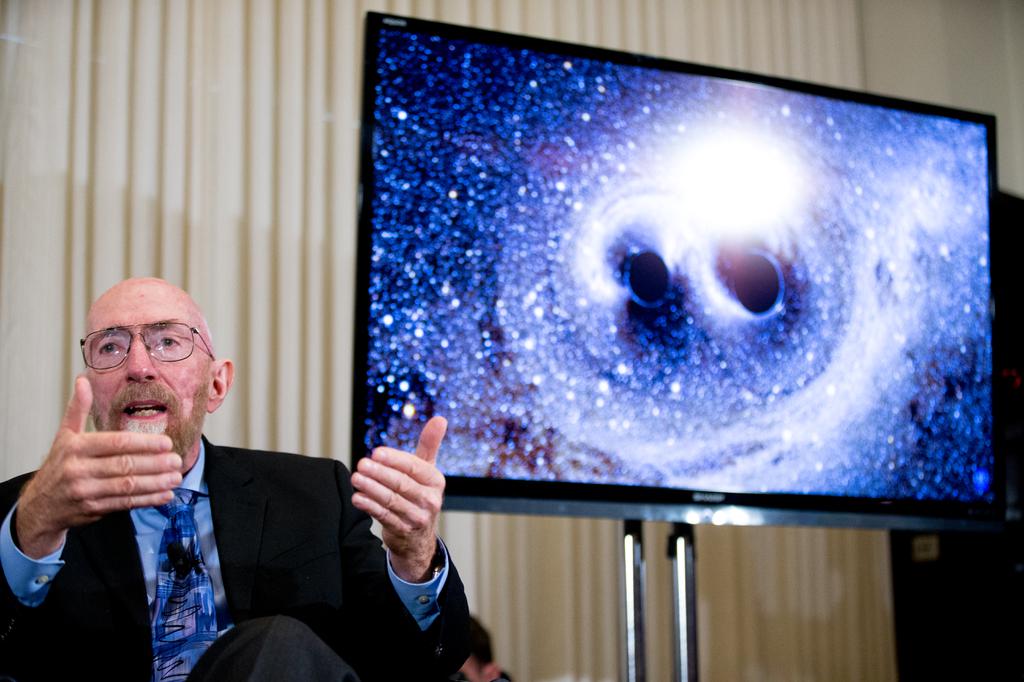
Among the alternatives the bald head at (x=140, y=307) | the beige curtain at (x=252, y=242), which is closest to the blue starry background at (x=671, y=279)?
the bald head at (x=140, y=307)

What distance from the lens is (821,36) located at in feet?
13.5

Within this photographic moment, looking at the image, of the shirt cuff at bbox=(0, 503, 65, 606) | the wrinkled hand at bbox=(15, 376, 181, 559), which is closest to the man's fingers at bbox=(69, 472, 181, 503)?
the wrinkled hand at bbox=(15, 376, 181, 559)

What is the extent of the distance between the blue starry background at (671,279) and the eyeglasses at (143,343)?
1.24 feet

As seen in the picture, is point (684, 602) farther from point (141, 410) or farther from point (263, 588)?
point (141, 410)

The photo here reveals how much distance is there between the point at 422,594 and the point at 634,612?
79 cm

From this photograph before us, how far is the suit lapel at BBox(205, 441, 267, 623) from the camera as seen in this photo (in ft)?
6.89

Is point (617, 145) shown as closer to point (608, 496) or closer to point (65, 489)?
point (608, 496)

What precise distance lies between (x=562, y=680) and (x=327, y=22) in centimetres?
202

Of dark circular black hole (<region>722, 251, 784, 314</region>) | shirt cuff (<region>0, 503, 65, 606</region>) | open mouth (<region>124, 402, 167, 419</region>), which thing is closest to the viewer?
shirt cuff (<region>0, 503, 65, 606</region>)

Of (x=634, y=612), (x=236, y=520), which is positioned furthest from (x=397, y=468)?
Answer: (x=634, y=612)

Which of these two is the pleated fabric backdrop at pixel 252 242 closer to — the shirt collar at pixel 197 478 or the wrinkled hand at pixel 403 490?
the shirt collar at pixel 197 478

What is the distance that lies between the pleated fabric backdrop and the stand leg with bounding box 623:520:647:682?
1.83ft

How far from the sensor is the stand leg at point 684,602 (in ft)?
8.61

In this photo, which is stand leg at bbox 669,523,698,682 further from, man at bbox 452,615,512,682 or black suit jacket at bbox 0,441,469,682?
black suit jacket at bbox 0,441,469,682
